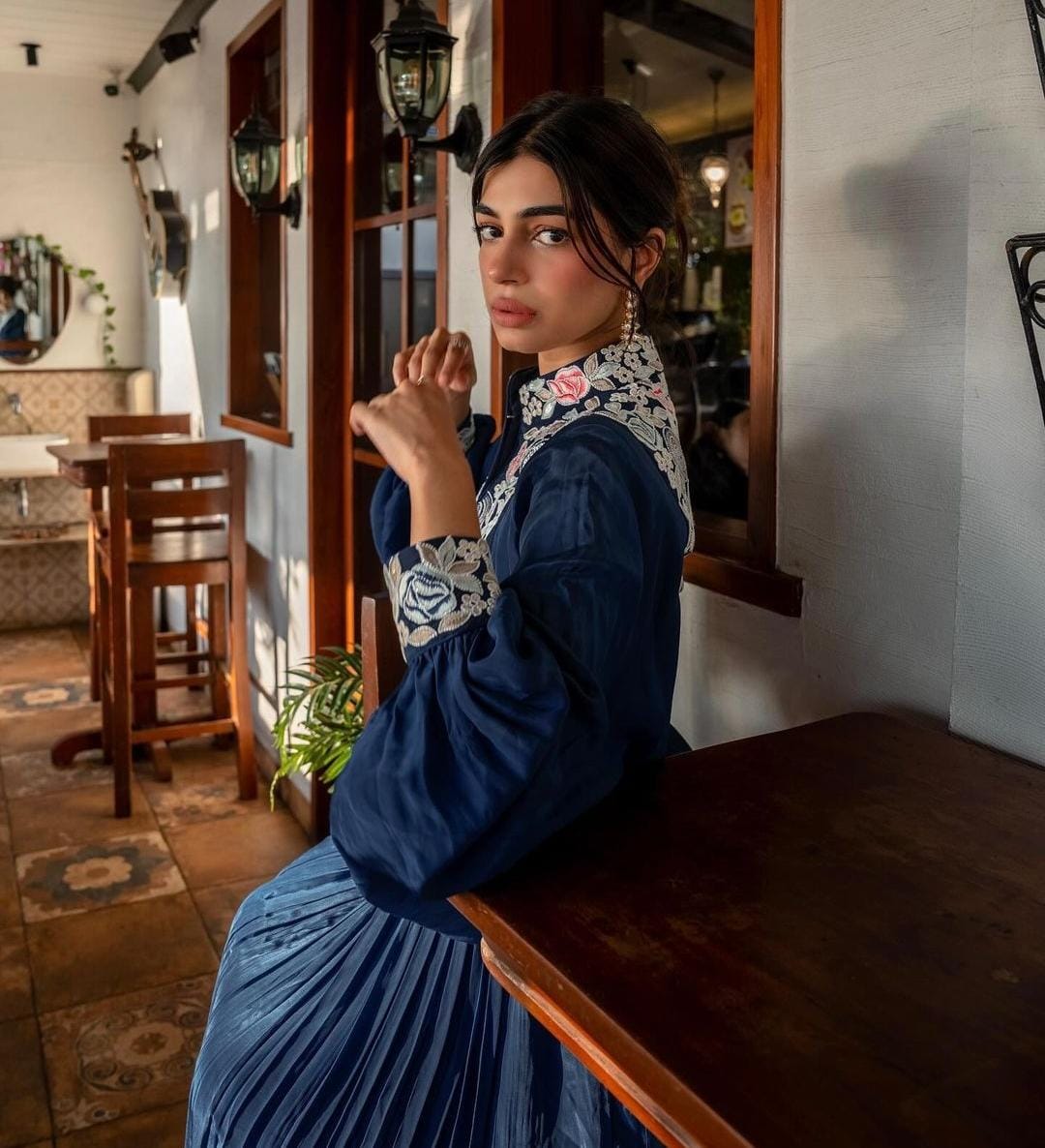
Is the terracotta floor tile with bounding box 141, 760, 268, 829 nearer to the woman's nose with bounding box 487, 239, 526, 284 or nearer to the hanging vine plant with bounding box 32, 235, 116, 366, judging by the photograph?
the woman's nose with bounding box 487, 239, 526, 284

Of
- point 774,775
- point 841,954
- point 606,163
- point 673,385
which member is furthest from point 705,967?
point 673,385

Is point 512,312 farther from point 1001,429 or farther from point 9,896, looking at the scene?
point 9,896

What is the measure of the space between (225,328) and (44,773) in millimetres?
1667

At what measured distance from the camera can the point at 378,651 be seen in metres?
1.34

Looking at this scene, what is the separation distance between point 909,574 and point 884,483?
0.11m

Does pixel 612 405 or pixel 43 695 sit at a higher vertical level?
pixel 612 405

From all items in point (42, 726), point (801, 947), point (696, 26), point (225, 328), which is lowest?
point (42, 726)

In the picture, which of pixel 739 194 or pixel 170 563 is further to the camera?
pixel 170 563

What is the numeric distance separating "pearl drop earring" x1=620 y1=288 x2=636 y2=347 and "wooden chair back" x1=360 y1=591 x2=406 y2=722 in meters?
0.40

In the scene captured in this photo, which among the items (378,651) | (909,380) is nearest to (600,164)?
(909,380)

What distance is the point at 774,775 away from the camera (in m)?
1.17

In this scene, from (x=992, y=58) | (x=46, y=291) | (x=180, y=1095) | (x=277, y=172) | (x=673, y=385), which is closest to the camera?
(x=992, y=58)

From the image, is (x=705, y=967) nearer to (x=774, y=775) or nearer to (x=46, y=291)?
(x=774, y=775)

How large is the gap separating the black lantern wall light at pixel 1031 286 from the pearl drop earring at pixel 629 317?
0.39 metres
